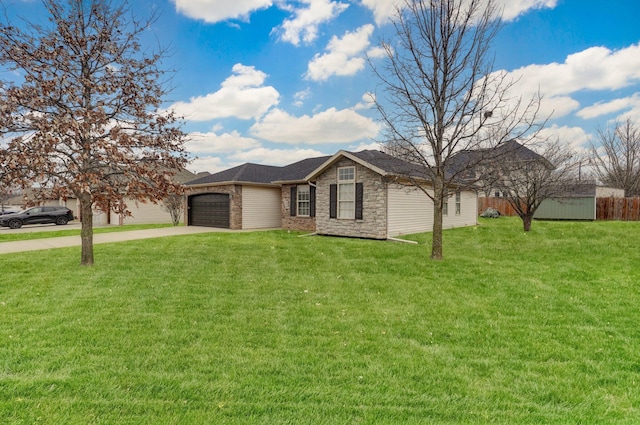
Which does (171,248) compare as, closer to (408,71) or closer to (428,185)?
(408,71)

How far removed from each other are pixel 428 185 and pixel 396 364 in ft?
42.2

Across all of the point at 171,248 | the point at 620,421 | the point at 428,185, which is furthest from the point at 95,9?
the point at 428,185

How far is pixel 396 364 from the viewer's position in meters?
3.44

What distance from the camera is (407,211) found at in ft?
49.2

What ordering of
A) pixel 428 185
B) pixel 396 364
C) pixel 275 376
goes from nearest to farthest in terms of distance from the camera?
pixel 275 376
pixel 396 364
pixel 428 185

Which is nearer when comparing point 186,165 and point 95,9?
point 95,9

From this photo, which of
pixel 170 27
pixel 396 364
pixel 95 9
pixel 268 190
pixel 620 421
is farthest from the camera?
pixel 268 190

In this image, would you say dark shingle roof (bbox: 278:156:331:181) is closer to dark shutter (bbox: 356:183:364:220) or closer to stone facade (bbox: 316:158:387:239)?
stone facade (bbox: 316:158:387:239)

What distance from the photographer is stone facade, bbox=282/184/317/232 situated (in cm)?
1725

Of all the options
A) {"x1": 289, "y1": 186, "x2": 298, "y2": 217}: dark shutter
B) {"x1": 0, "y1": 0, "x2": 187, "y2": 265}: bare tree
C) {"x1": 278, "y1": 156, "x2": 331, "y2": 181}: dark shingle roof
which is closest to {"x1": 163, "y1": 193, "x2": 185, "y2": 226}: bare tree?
{"x1": 278, "y1": 156, "x2": 331, "y2": 181}: dark shingle roof

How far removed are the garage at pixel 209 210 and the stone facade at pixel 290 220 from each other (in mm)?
3053

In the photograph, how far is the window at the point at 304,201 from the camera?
17431 millimetres

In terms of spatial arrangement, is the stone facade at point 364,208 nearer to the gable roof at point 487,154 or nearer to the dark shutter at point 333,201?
the dark shutter at point 333,201

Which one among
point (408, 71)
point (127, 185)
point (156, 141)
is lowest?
point (127, 185)
